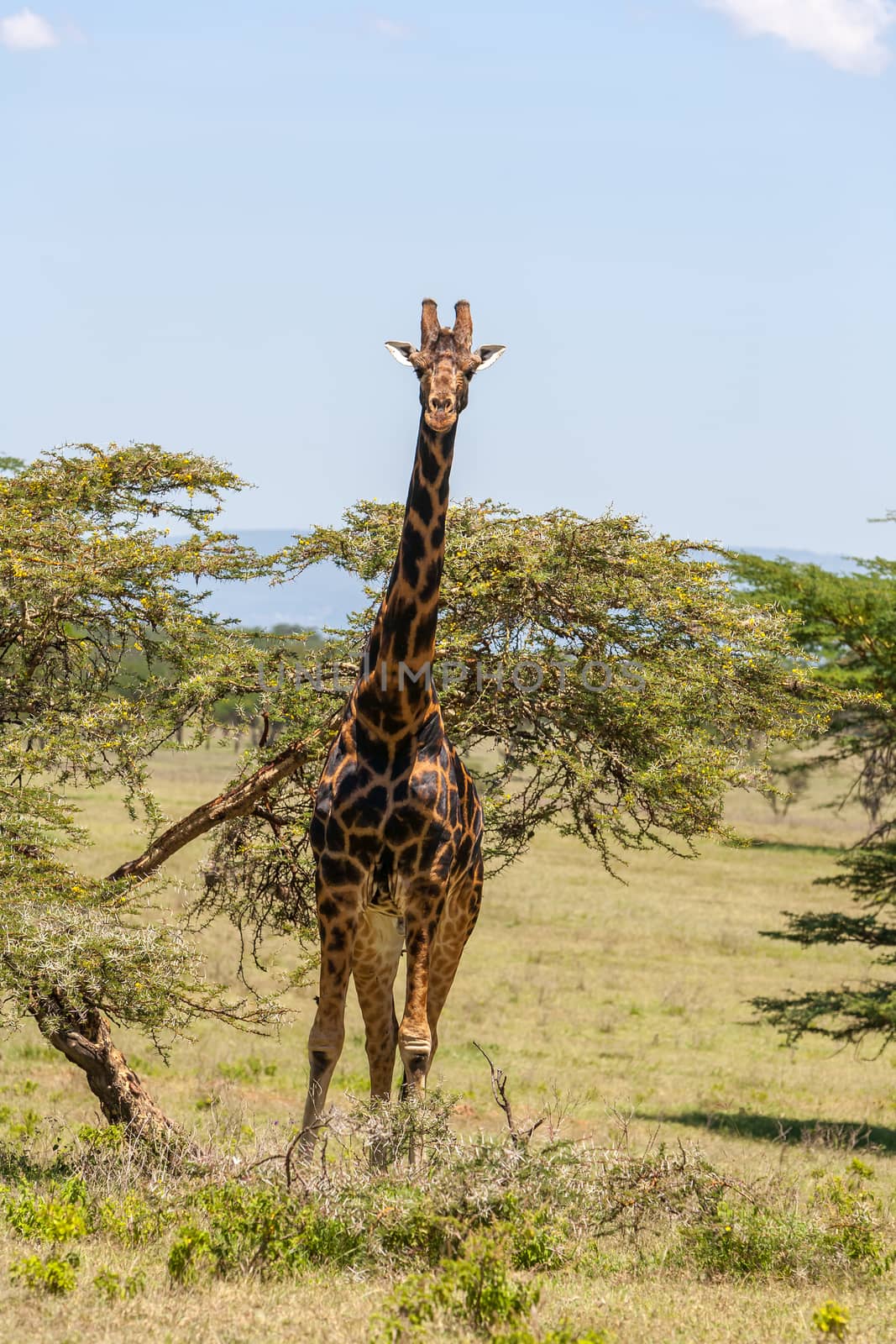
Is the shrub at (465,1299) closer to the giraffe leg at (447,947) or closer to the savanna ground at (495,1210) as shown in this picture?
the savanna ground at (495,1210)

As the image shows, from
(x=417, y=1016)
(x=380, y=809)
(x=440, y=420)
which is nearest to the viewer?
(x=440, y=420)

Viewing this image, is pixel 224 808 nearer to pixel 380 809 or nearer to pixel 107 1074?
pixel 107 1074

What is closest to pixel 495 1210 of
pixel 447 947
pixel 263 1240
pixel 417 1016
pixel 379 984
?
pixel 417 1016

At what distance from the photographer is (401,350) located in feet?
27.2

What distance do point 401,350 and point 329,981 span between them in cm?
368

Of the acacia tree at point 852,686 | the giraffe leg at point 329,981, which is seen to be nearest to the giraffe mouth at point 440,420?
the giraffe leg at point 329,981

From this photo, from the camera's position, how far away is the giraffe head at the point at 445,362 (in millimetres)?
7824

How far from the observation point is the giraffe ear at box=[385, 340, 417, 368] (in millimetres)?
8234

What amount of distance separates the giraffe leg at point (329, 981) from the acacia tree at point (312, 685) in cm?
191

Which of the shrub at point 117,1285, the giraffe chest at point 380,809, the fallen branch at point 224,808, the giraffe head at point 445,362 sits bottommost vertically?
the shrub at point 117,1285

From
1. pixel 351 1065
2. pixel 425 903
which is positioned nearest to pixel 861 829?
pixel 351 1065

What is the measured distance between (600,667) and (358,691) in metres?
3.24

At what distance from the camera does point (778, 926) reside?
111 feet

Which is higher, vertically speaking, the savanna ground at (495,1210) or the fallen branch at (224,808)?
the fallen branch at (224,808)
